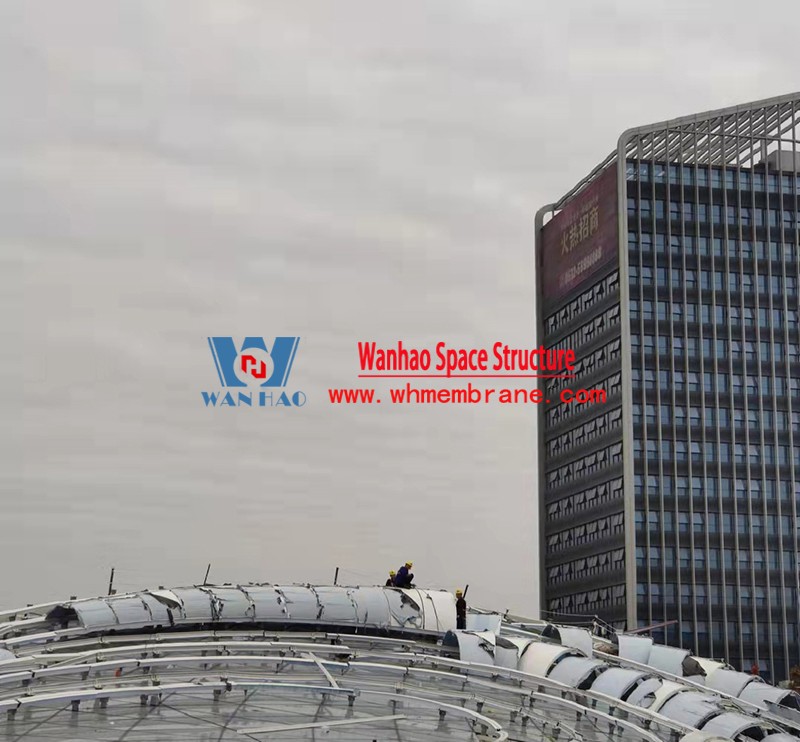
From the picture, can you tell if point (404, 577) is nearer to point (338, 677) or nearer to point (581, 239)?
point (338, 677)

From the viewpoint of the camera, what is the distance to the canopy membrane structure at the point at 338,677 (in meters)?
34.4

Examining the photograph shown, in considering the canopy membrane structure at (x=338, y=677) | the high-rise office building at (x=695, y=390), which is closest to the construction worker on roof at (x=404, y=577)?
the canopy membrane structure at (x=338, y=677)

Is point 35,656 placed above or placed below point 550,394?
below

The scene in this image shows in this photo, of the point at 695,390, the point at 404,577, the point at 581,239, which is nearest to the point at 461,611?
the point at 404,577

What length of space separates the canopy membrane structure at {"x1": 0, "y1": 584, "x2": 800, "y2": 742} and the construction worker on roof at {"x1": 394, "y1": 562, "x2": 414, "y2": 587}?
2339mm

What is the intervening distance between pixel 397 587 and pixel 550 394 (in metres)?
128

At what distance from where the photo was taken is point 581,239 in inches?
6772

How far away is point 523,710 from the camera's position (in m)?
39.2

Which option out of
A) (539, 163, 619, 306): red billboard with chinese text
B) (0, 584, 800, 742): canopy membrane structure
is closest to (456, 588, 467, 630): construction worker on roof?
(0, 584, 800, 742): canopy membrane structure

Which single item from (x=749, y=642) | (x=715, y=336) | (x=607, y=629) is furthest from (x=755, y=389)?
(x=607, y=629)

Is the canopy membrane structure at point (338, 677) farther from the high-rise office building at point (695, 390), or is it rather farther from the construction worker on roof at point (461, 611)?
the high-rise office building at point (695, 390)

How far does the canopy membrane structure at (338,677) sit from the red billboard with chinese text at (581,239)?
109 metres

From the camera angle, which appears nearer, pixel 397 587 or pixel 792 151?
pixel 397 587

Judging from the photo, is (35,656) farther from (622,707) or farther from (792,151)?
(792,151)
